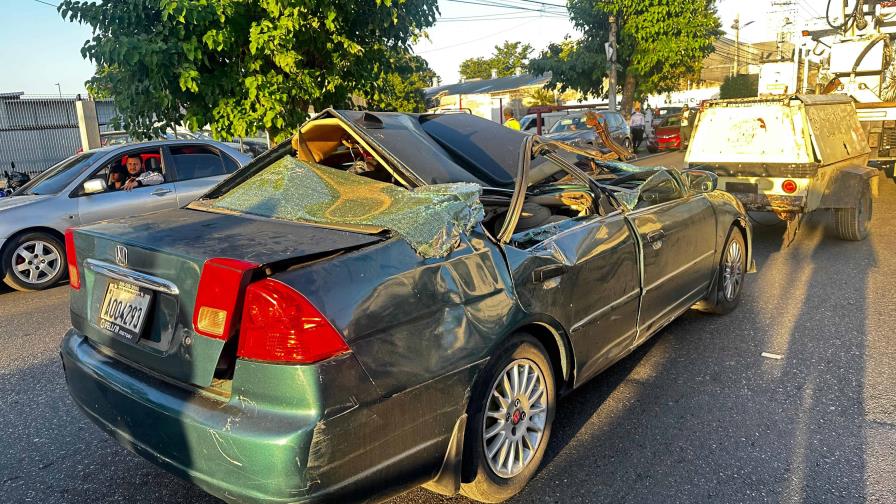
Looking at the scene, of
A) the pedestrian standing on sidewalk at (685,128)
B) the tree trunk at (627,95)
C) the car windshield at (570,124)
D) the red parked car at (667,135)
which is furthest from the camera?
the tree trunk at (627,95)

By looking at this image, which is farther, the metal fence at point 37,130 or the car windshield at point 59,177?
the metal fence at point 37,130

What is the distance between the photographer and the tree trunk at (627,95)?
94.4 feet

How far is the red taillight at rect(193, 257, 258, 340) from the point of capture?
87.4 inches

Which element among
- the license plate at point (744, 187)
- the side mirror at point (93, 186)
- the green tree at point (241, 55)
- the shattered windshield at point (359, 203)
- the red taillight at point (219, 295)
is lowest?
the license plate at point (744, 187)

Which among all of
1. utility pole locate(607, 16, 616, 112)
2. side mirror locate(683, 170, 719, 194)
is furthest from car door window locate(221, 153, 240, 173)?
utility pole locate(607, 16, 616, 112)

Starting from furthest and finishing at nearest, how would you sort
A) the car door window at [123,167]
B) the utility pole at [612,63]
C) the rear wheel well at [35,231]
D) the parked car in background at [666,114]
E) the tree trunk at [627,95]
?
the tree trunk at [627,95]
the parked car in background at [666,114]
the utility pole at [612,63]
the car door window at [123,167]
the rear wheel well at [35,231]

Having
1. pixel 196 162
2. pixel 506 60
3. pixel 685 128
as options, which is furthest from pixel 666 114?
pixel 506 60

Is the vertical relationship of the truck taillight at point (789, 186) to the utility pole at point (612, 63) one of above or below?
below

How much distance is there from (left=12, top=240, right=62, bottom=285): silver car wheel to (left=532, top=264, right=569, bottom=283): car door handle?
6355 mm

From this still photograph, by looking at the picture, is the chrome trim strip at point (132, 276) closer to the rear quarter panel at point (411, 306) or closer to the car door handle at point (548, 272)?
the rear quarter panel at point (411, 306)

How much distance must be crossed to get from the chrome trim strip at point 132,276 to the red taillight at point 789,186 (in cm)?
705

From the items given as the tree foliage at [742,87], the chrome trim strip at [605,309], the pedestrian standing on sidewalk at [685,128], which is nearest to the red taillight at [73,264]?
the chrome trim strip at [605,309]

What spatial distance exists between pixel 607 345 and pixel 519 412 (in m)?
0.90

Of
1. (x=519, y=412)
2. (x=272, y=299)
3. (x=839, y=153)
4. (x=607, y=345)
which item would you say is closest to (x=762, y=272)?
(x=839, y=153)
